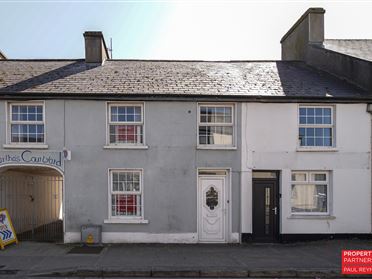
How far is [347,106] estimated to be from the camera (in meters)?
12.6

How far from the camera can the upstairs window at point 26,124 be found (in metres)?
12.4

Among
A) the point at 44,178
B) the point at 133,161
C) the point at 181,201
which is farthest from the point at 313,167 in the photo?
the point at 44,178

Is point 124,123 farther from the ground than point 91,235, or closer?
farther from the ground

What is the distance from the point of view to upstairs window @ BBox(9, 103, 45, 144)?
12406 mm

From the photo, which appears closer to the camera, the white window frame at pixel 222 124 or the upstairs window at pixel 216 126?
the white window frame at pixel 222 124

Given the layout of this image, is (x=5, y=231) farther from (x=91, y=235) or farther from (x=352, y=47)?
(x=352, y=47)

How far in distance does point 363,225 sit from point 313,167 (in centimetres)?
270

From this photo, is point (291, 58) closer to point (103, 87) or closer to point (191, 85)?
point (191, 85)

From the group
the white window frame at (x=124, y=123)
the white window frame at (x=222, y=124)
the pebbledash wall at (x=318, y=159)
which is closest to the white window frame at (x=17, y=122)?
the white window frame at (x=124, y=123)

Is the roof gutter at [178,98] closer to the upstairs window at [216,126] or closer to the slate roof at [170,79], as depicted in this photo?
the slate roof at [170,79]

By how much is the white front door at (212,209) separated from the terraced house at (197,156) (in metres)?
0.04

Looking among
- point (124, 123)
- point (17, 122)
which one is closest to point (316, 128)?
point (124, 123)

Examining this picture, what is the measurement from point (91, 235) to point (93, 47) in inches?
327

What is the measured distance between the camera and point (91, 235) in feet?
38.9
